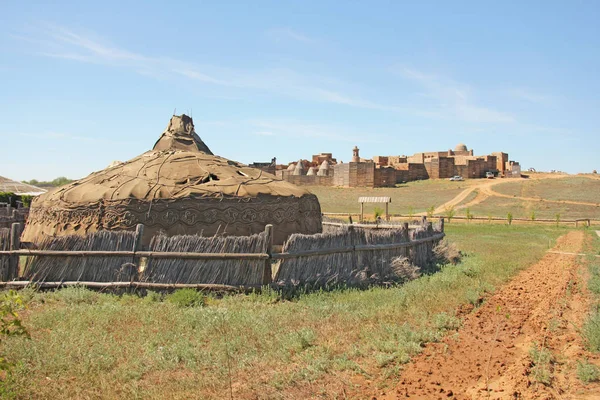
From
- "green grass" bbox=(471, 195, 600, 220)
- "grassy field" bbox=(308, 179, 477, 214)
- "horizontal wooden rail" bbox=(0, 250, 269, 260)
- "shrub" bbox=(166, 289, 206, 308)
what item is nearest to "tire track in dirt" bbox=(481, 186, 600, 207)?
"green grass" bbox=(471, 195, 600, 220)

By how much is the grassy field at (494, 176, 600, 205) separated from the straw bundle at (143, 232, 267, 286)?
3955 centimetres

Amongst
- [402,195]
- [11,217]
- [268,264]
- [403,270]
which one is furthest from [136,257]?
[402,195]

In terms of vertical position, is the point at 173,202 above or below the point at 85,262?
above

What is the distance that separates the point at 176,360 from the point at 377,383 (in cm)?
191

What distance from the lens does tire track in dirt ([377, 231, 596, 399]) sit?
4.23 m

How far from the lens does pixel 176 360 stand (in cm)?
494

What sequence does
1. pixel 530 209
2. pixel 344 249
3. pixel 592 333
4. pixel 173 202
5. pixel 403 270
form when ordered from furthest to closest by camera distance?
1. pixel 530 209
2. pixel 403 270
3. pixel 173 202
4. pixel 344 249
5. pixel 592 333

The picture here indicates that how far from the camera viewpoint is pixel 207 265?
7648 millimetres

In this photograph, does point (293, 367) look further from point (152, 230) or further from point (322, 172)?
point (322, 172)

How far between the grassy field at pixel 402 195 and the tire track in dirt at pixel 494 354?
3085cm

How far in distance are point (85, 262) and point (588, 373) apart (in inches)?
260

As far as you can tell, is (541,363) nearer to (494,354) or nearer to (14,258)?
(494,354)

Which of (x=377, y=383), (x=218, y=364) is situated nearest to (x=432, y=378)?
(x=377, y=383)

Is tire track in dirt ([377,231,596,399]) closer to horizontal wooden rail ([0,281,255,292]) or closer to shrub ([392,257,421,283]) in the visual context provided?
shrub ([392,257,421,283])
